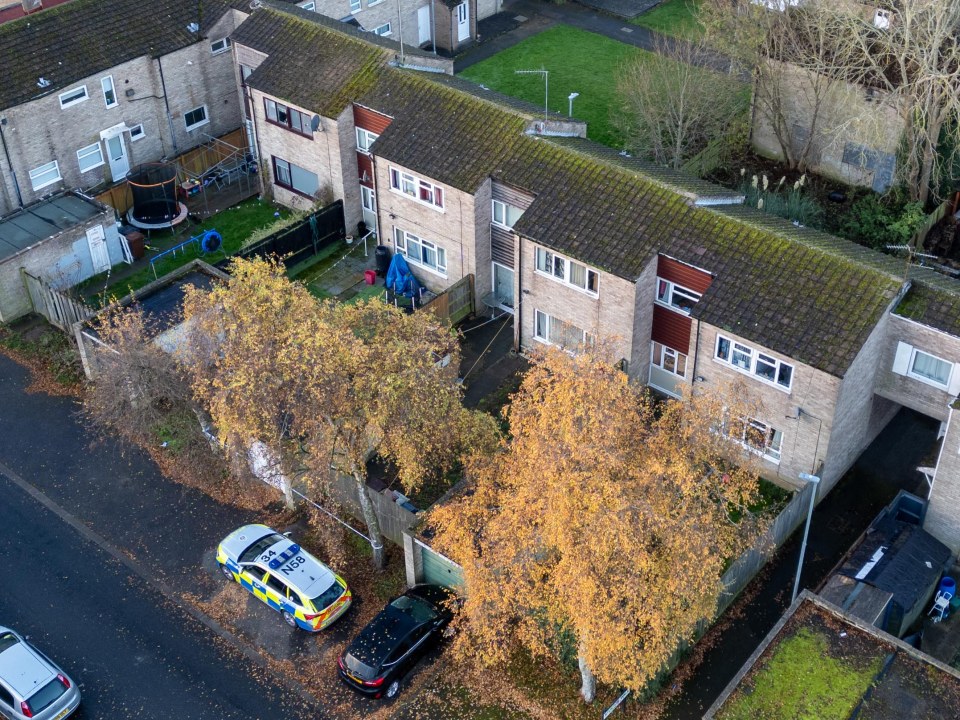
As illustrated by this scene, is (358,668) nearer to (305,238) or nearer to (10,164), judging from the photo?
(305,238)

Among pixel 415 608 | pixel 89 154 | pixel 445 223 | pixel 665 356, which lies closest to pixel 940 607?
pixel 665 356

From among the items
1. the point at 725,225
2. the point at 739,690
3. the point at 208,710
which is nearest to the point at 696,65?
the point at 725,225

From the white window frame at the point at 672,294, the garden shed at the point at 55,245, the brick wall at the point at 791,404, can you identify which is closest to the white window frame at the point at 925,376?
the brick wall at the point at 791,404

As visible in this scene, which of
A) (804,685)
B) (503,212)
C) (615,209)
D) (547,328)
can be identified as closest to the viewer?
(804,685)

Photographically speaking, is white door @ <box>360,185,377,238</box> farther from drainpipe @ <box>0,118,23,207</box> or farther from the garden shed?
drainpipe @ <box>0,118,23,207</box>

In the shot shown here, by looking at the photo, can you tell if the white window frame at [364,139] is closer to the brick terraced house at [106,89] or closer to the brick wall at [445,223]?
the brick wall at [445,223]
